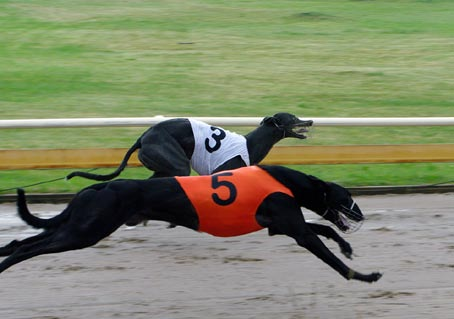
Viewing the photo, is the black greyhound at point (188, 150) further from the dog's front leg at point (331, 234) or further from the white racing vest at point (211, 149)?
the dog's front leg at point (331, 234)

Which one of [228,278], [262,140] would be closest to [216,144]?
[262,140]

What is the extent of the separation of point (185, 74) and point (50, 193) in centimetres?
843

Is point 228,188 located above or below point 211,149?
above

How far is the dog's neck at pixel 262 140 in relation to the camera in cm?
761

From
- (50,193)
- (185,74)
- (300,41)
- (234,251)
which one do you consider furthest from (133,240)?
(300,41)

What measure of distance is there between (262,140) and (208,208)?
2.25 meters

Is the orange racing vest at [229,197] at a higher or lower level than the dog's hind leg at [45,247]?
higher

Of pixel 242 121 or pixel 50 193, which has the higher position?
pixel 242 121

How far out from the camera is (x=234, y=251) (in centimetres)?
712

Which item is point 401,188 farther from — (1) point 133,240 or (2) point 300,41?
(2) point 300,41

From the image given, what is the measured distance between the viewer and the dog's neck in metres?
7.61

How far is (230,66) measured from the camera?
18.1 metres

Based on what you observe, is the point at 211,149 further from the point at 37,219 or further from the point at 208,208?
the point at 37,219

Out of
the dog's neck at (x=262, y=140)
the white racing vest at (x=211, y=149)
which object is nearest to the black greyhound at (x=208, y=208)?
the white racing vest at (x=211, y=149)
